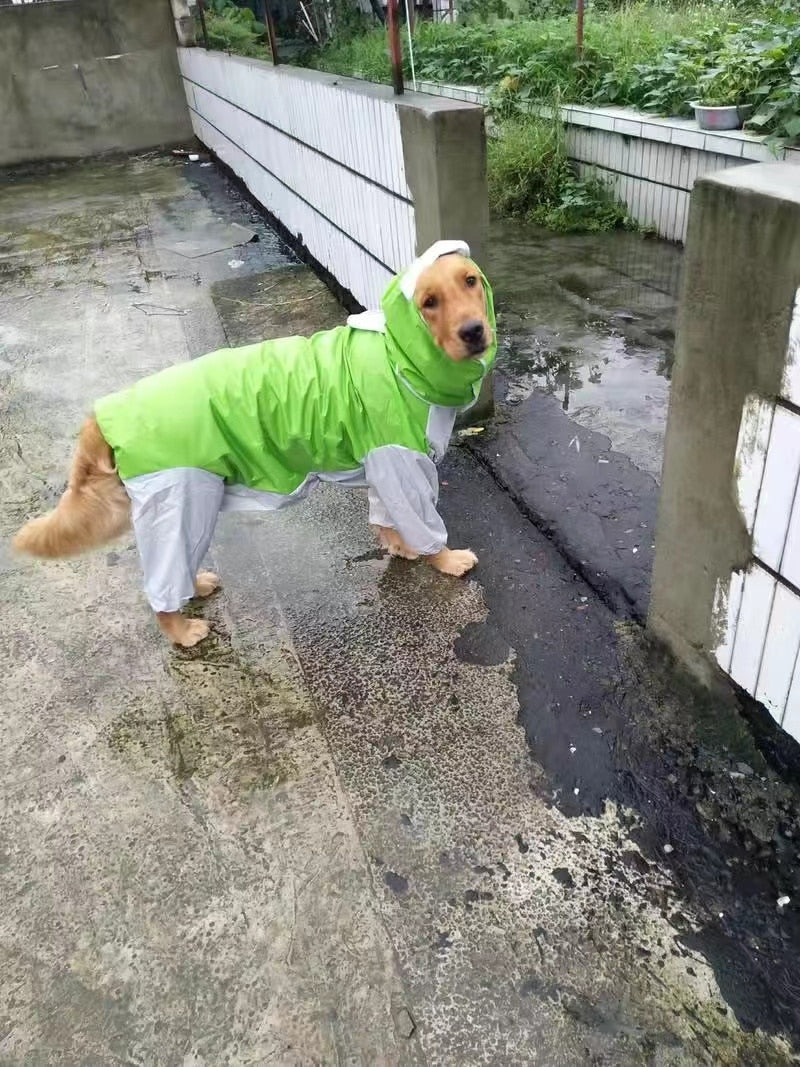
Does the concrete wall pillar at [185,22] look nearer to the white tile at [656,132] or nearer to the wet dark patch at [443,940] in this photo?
the white tile at [656,132]

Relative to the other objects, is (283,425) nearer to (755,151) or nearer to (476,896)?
(476,896)

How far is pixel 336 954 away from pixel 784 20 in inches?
283

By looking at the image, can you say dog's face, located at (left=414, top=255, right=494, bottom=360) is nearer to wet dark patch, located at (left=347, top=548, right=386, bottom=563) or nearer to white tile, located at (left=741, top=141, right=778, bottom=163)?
wet dark patch, located at (left=347, top=548, right=386, bottom=563)

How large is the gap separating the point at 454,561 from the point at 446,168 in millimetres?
1768

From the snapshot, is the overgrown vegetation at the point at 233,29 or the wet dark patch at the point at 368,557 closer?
the wet dark patch at the point at 368,557

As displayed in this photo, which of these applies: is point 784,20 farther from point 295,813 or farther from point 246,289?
point 295,813

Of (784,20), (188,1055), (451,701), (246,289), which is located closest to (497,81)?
(784,20)

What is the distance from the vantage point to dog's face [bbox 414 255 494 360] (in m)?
2.55

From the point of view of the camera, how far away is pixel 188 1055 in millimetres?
1750

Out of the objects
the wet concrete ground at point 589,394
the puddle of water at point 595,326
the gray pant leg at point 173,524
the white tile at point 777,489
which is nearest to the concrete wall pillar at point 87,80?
the puddle of water at point 595,326

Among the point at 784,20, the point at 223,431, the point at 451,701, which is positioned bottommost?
the point at 451,701

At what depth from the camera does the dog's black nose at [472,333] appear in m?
2.55

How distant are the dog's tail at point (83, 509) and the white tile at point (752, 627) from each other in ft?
6.42

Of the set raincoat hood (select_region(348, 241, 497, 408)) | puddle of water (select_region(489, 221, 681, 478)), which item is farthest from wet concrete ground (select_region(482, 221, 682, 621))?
raincoat hood (select_region(348, 241, 497, 408))
